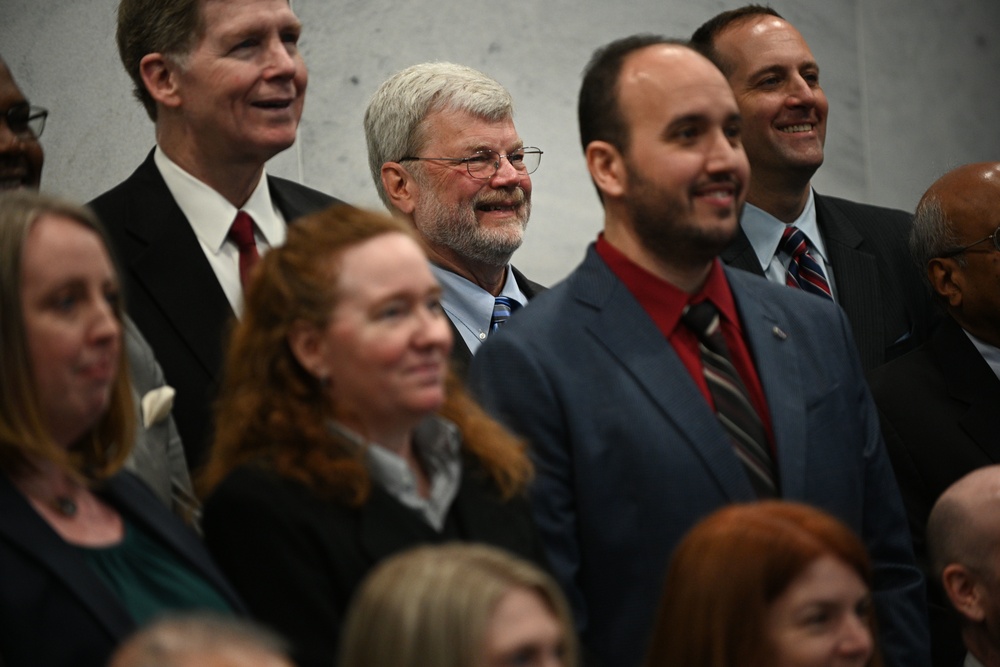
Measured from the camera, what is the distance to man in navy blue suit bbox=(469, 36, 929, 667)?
2.43 meters

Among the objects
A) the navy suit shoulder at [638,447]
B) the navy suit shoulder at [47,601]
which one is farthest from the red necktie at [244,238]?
the navy suit shoulder at [47,601]

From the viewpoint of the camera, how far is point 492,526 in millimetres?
2225

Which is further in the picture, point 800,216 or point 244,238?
point 800,216

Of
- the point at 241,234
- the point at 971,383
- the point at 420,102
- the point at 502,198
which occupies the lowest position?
the point at 971,383

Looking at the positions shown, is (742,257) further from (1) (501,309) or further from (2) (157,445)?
(2) (157,445)

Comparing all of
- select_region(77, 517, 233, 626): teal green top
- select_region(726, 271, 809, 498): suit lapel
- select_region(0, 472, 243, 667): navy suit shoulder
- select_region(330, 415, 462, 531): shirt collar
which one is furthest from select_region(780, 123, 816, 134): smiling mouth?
select_region(0, 472, 243, 667): navy suit shoulder

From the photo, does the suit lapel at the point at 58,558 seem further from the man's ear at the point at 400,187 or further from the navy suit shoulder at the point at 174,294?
the man's ear at the point at 400,187

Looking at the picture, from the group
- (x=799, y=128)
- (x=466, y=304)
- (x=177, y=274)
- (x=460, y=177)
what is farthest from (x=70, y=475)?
(x=799, y=128)

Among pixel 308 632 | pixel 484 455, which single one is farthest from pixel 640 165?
pixel 308 632

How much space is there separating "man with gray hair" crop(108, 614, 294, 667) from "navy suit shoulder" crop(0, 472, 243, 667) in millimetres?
336

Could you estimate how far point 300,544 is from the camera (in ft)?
6.62

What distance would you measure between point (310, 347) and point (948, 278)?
1.80 m

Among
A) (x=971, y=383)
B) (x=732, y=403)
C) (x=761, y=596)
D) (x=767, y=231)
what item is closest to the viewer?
(x=761, y=596)

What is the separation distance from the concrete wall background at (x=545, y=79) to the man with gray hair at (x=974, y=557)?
6.58 ft
